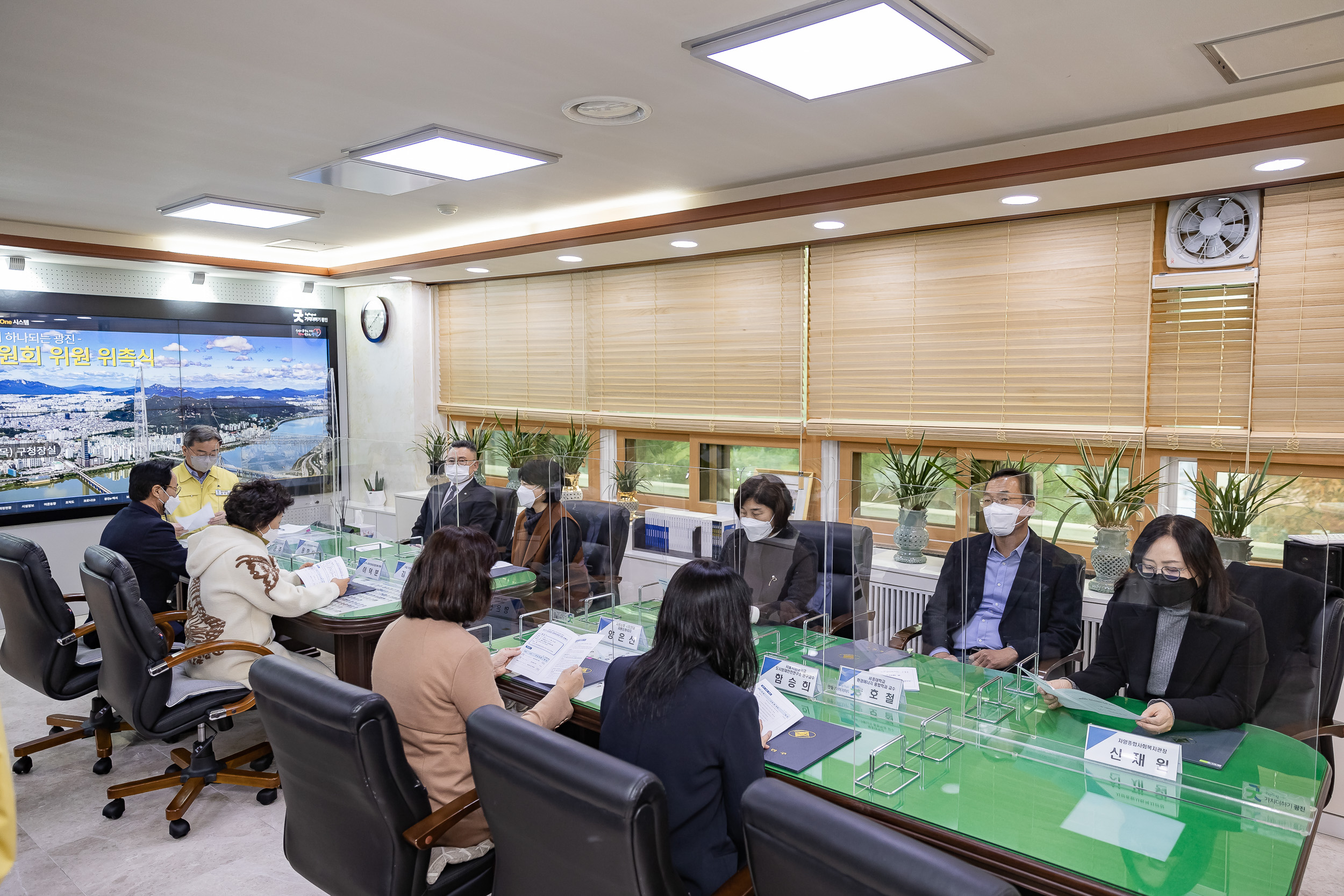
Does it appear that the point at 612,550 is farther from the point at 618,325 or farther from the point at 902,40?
the point at 618,325

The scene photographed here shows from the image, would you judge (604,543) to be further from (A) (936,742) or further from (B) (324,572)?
(A) (936,742)

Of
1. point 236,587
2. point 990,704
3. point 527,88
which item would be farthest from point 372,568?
point 990,704

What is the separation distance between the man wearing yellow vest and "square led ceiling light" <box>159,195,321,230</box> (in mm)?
1207

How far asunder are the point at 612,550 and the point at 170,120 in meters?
2.29

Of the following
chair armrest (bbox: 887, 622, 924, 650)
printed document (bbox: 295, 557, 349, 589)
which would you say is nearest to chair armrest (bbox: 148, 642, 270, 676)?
printed document (bbox: 295, 557, 349, 589)

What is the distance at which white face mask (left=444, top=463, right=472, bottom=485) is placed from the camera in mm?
4043

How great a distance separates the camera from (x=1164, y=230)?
3.69 meters

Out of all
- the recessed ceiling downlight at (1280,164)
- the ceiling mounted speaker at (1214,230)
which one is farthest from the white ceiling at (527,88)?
the ceiling mounted speaker at (1214,230)

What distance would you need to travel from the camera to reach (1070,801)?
1712mm

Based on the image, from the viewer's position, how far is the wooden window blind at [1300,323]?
3.30m

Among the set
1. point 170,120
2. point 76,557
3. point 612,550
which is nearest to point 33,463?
point 76,557

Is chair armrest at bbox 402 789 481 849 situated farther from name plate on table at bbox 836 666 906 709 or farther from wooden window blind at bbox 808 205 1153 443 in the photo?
wooden window blind at bbox 808 205 1153 443

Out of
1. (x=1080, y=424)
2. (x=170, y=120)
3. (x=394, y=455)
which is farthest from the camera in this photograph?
(x=394, y=455)

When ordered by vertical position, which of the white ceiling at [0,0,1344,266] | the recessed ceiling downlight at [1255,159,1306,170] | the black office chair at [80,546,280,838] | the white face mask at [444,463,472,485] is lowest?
the black office chair at [80,546,280,838]
